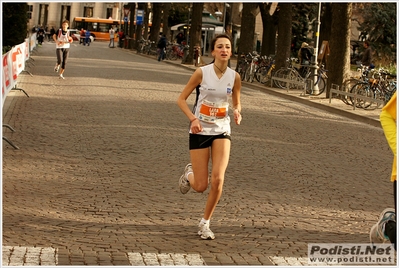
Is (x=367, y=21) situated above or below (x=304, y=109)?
above

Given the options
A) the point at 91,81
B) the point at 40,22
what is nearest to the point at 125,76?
the point at 91,81

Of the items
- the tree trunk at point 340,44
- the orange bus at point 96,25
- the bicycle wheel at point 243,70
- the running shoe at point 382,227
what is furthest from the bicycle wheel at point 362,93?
the orange bus at point 96,25

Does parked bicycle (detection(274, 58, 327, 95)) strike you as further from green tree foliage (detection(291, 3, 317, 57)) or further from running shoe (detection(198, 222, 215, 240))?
green tree foliage (detection(291, 3, 317, 57))

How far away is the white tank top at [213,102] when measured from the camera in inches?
316

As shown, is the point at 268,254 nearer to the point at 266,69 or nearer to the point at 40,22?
the point at 266,69

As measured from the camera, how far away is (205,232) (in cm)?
784

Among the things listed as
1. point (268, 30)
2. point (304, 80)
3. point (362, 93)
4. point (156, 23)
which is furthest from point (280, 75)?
point (156, 23)

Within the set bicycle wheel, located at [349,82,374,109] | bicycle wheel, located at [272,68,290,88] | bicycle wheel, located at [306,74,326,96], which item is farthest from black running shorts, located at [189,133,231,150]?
bicycle wheel, located at [272,68,290,88]

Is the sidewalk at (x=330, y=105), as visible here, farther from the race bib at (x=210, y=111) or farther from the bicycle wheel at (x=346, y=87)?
the race bib at (x=210, y=111)

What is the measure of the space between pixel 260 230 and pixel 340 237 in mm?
713

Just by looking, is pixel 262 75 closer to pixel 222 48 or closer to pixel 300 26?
pixel 222 48

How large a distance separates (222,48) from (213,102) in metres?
0.47

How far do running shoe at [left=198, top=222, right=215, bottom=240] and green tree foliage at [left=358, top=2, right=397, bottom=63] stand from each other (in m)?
49.9

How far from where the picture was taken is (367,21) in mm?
58250
